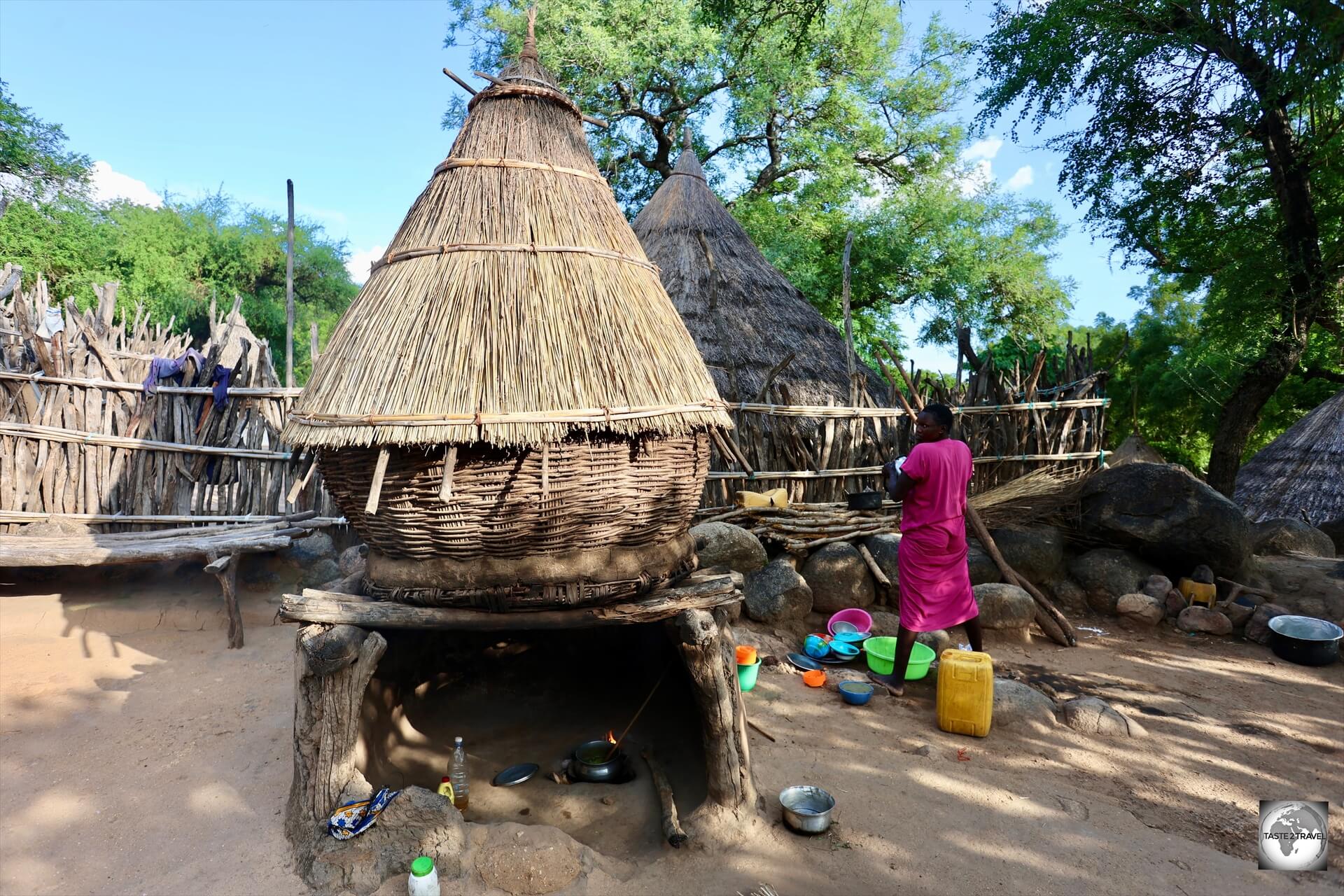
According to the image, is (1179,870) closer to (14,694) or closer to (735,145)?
(14,694)

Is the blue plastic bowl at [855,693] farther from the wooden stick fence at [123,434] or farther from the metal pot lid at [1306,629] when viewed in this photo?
the wooden stick fence at [123,434]

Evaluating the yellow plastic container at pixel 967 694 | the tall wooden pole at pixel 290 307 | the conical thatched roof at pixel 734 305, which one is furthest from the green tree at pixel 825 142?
the yellow plastic container at pixel 967 694

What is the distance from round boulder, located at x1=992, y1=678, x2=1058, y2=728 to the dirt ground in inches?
2.4

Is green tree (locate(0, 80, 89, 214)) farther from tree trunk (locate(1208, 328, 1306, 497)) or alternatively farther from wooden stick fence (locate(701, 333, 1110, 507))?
tree trunk (locate(1208, 328, 1306, 497))

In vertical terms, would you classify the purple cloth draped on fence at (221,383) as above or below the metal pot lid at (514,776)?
above

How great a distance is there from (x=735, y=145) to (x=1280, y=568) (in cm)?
1417

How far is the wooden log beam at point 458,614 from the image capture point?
2.62 metres

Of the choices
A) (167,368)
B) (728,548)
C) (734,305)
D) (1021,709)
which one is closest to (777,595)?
(728,548)

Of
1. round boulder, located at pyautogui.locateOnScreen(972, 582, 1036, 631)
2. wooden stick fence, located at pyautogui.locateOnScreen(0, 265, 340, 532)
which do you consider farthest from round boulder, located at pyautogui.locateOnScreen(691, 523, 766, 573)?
wooden stick fence, located at pyautogui.locateOnScreen(0, 265, 340, 532)

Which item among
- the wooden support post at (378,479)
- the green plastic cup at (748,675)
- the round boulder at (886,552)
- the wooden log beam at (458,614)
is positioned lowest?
the green plastic cup at (748,675)

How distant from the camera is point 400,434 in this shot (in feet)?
8.03

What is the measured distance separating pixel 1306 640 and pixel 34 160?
24.4m

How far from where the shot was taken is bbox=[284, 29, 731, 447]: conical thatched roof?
8.25 feet

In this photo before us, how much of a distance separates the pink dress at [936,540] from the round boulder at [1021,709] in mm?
481
